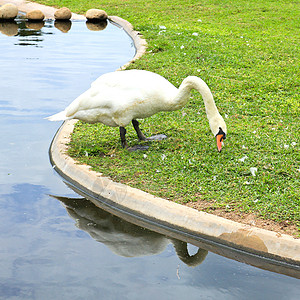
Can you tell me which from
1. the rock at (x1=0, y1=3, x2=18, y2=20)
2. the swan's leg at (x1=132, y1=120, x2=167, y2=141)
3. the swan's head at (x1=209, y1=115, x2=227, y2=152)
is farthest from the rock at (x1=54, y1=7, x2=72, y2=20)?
the swan's head at (x1=209, y1=115, x2=227, y2=152)

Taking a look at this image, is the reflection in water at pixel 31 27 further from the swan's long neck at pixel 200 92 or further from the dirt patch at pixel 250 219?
the dirt patch at pixel 250 219

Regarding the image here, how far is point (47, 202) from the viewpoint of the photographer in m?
6.21

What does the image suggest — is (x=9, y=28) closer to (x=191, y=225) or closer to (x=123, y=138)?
(x=123, y=138)

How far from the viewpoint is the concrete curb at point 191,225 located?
193 inches

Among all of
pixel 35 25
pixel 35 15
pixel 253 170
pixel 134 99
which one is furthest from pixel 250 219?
pixel 35 15

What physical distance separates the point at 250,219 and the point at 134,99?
7.57ft

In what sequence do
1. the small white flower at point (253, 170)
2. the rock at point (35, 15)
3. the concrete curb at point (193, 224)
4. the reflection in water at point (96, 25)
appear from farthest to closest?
the rock at point (35, 15), the reflection in water at point (96, 25), the small white flower at point (253, 170), the concrete curb at point (193, 224)

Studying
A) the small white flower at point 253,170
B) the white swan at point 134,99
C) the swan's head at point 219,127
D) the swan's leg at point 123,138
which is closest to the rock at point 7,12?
the white swan at point 134,99

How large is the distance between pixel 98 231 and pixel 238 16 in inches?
563

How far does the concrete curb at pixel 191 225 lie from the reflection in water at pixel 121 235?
103 millimetres

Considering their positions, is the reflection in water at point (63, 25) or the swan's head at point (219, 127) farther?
the reflection in water at point (63, 25)

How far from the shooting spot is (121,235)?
18.0 feet

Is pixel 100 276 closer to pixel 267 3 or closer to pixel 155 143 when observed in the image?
pixel 155 143

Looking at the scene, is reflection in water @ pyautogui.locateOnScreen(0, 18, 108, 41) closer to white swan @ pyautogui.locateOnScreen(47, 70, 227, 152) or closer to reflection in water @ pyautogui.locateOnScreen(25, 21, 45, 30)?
reflection in water @ pyautogui.locateOnScreen(25, 21, 45, 30)
